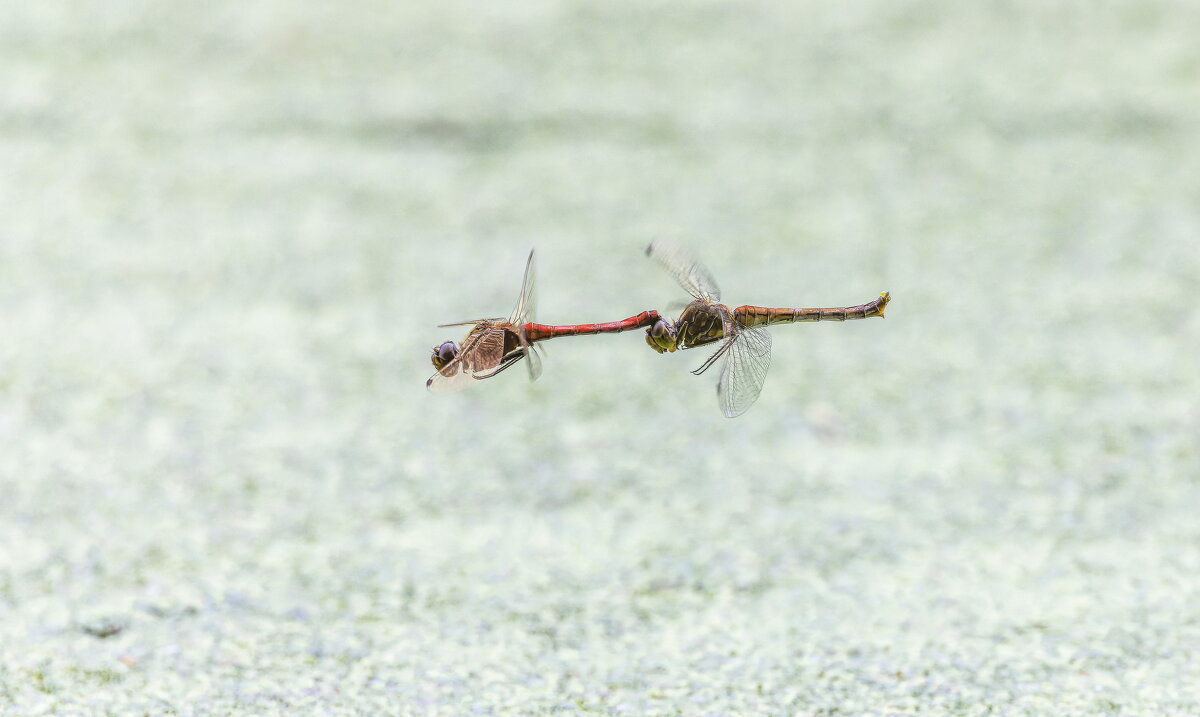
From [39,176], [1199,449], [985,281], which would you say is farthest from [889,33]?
[39,176]

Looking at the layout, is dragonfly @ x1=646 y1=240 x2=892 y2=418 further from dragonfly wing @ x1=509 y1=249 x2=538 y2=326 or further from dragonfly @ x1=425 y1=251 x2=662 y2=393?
dragonfly wing @ x1=509 y1=249 x2=538 y2=326

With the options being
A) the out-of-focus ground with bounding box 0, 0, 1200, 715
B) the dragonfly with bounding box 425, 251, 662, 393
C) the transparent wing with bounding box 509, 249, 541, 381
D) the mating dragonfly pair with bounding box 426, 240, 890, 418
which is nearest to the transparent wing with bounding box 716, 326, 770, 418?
the mating dragonfly pair with bounding box 426, 240, 890, 418

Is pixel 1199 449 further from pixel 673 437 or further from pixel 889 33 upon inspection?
pixel 889 33

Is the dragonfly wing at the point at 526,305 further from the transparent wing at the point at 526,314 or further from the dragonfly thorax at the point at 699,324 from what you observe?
the dragonfly thorax at the point at 699,324

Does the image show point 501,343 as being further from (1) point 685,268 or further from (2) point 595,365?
(2) point 595,365

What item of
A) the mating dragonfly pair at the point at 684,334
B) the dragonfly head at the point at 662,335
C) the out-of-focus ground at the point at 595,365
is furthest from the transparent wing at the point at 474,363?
the out-of-focus ground at the point at 595,365

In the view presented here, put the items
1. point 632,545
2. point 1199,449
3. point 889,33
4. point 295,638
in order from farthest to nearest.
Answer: point 889,33, point 1199,449, point 632,545, point 295,638

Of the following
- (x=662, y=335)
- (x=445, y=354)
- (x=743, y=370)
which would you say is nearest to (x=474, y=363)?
(x=445, y=354)
